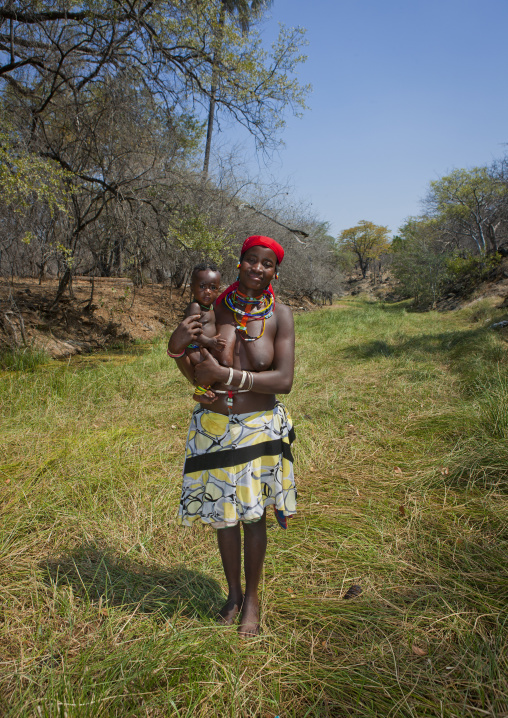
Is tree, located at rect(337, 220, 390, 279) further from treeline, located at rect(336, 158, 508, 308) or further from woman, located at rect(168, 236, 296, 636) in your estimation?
woman, located at rect(168, 236, 296, 636)

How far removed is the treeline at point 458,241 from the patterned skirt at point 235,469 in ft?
68.7

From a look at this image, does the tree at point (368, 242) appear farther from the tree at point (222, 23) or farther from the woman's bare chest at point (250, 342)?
the woman's bare chest at point (250, 342)

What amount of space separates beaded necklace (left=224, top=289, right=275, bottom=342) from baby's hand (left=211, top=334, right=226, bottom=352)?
0.12m

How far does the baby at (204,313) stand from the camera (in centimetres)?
170

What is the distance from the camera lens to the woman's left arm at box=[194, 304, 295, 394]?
1.64 m

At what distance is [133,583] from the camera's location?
218 cm

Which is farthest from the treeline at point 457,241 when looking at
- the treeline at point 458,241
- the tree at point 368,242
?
the tree at point 368,242

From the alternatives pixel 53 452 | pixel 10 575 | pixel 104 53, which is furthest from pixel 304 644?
pixel 104 53

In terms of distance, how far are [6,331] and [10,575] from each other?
6.05m

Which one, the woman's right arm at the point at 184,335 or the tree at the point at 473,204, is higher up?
the tree at the point at 473,204

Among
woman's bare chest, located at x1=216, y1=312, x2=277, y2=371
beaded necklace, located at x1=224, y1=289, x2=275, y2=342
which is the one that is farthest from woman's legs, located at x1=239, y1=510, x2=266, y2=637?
beaded necklace, located at x1=224, y1=289, x2=275, y2=342

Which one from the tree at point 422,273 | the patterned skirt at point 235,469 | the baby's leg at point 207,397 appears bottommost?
the patterned skirt at point 235,469

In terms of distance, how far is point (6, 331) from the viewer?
7117 millimetres

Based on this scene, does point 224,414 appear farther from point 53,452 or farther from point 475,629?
point 53,452
